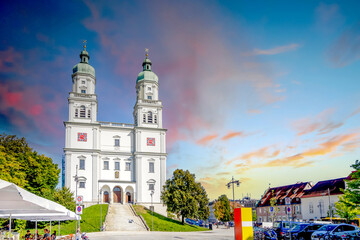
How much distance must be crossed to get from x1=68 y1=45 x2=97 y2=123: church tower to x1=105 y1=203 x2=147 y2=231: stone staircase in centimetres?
1862

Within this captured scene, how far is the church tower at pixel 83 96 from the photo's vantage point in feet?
218

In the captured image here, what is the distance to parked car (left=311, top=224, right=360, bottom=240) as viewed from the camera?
2230 centimetres

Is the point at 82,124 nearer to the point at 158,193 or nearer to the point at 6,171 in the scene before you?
the point at 158,193

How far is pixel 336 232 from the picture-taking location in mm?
22719

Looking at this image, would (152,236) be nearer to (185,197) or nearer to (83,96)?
(185,197)

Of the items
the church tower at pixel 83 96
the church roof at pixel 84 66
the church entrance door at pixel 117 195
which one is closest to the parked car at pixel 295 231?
the church entrance door at pixel 117 195

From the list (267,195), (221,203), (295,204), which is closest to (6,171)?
(295,204)

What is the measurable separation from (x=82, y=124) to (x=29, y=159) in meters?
16.9

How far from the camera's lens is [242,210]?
18688 millimetres

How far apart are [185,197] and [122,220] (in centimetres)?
973

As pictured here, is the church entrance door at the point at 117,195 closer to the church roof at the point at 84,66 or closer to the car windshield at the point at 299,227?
the church roof at the point at 84,66

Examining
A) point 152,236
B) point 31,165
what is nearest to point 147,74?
point 31,165

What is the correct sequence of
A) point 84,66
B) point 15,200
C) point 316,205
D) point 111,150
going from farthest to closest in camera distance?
point 84,66 → point 111,150 → point 316,205 → point 15,200

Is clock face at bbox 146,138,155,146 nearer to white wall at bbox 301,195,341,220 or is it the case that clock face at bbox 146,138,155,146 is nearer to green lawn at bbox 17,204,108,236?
green lawn at bbox 17,204,108,236
